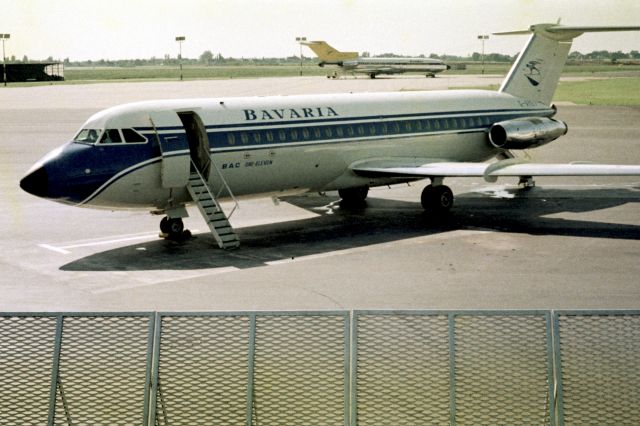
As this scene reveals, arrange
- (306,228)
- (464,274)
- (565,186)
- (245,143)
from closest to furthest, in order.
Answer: (464,274) < (245,143) < (306,228) < (565,186)

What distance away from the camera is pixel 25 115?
6844cm

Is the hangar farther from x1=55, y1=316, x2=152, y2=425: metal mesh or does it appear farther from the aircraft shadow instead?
x1=55, y1=316, x2=152, y2=425: metal mesh

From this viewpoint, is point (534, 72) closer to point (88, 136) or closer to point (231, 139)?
point (231, 139)

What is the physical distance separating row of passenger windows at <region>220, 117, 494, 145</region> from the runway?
7.74ft

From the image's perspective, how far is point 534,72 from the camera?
31.2 metres

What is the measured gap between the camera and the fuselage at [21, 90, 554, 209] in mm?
20719

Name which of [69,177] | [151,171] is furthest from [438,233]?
[69,177]

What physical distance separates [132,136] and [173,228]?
2602mm

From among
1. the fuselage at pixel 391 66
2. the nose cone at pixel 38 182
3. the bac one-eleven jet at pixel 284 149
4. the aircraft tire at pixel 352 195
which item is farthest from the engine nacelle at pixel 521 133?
the fuselage at pixel 391 66

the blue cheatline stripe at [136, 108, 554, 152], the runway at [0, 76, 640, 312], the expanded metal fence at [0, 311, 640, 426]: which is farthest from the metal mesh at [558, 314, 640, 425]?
the blue cheatline stripe at [136, 108, 554, 152]

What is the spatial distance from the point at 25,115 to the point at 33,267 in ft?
170

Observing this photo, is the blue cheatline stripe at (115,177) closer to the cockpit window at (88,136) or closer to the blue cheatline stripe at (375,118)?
the blue cheatline stripe at (375,118)

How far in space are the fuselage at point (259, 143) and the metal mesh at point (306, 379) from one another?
13097 mm

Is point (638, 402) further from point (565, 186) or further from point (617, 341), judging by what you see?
point (565, 186)
